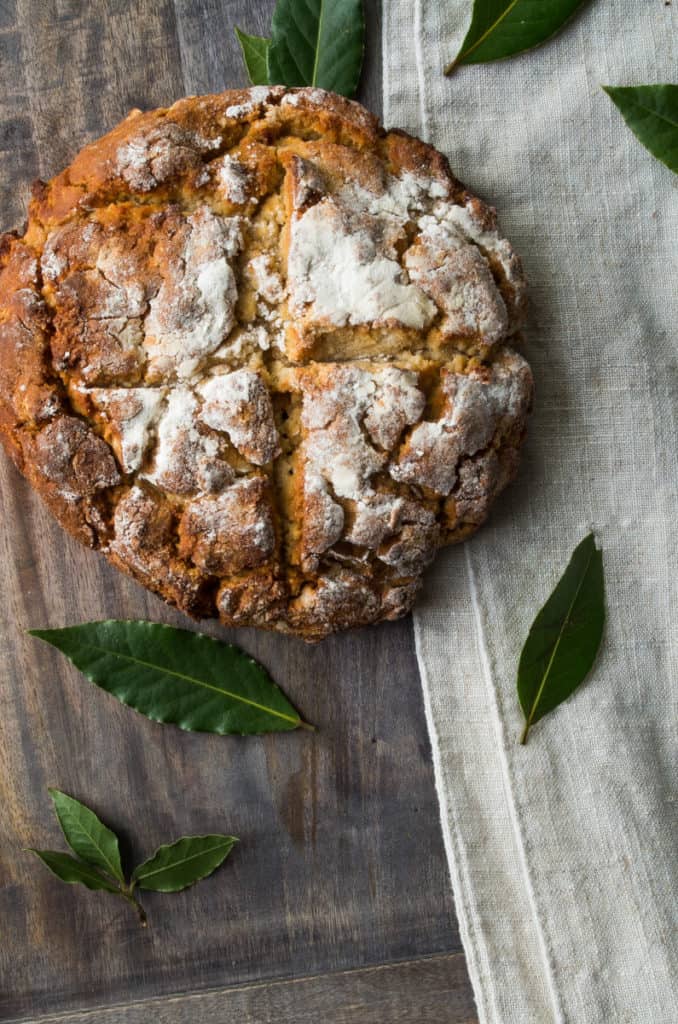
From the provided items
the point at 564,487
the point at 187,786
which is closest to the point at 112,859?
the point at 187,786

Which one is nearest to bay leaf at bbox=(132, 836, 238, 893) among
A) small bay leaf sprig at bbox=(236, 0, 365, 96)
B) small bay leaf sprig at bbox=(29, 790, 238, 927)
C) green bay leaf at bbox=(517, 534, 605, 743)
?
small bay leaf sprig at bbox=(29, 790, 238, 927)

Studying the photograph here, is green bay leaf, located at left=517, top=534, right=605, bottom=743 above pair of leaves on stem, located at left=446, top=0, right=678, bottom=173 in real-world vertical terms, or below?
below

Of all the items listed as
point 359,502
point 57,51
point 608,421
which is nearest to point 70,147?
point 57,51

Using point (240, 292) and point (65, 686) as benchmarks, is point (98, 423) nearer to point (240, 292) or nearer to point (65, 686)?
point (240, 292)

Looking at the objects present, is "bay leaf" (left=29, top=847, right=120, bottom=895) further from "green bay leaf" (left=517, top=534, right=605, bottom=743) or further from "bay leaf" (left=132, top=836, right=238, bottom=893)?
"green bay leaf" (left=517, top=534, right=605, bottom=743)

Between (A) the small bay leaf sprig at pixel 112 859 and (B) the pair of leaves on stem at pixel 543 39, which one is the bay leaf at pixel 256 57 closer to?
(B) the pair of leaves on stem at pixel 543 39

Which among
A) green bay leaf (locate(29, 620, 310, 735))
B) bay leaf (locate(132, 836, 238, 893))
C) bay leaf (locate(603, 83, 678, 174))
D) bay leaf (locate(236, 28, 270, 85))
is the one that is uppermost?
bay leaf (locate(236, 28, 270, 85))
